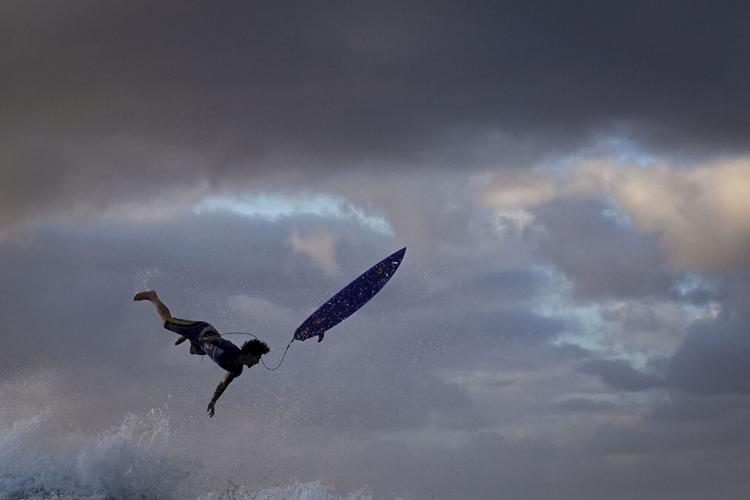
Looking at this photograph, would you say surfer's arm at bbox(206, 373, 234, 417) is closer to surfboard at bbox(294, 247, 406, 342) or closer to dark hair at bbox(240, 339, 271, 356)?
dark hair at bbox(240, 339, 271, 356)

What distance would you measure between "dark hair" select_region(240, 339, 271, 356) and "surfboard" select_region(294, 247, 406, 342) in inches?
32.0

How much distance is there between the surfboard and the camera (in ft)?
55.6

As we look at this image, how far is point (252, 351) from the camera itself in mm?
15891

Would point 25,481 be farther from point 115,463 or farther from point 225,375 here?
point 225,375

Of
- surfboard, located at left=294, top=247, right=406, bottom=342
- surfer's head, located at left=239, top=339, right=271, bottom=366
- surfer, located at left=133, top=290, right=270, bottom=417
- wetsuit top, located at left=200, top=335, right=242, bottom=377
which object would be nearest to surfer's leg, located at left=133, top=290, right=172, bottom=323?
surfer, located at left=133, top=290, right=270, bottom=417

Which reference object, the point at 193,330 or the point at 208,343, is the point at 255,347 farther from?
the point at 193,330

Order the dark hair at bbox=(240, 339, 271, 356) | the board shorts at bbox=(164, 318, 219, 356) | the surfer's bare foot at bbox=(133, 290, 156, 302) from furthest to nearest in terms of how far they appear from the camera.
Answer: the surfer's bare foot at bbox=(133, 290, 156, 302) → the board shorts at bbox=(164, 318, 219, 356) → the dark hair at bbox=(240, 339, 271, 356)

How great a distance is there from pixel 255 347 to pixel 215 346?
85cm

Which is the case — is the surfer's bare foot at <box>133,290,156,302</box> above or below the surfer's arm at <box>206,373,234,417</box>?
above

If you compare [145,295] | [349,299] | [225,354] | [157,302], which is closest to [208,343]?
[225,354]

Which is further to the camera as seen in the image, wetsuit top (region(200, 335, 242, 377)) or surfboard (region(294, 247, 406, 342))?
surfboard (region(294, 247, 406, 342))

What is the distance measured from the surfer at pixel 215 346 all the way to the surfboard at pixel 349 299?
1033 millimetres

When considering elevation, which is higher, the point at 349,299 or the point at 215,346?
the point at 349,299

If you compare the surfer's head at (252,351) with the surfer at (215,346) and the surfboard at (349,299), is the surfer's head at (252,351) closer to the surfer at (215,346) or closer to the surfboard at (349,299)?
the surfer at (215,346)
